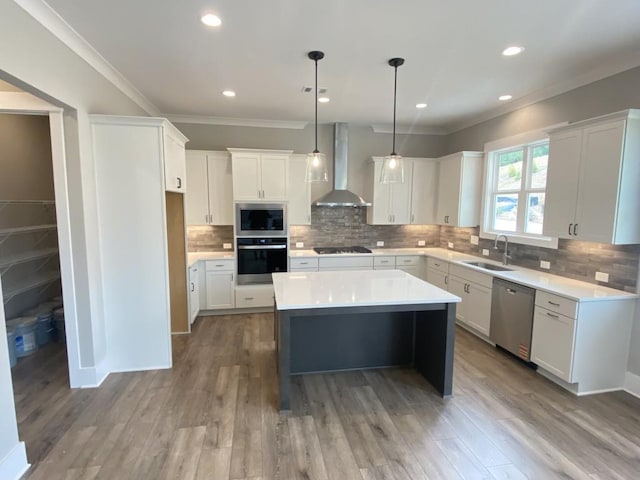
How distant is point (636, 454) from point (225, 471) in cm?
262

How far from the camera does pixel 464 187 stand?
4.63 metres

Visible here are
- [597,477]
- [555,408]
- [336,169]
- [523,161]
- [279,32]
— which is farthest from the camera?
[336,169]

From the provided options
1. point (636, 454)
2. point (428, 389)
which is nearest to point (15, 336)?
point (428, 389)

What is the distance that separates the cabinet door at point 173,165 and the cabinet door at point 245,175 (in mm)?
907

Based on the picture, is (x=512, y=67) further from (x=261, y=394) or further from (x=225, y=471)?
(x=225, y=471)

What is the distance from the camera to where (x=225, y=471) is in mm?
1947

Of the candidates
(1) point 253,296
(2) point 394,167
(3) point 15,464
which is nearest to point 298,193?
(1) point 253,296

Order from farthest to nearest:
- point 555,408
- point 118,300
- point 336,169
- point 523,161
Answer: point 336,169 → point 523,161 → point 118,300 → point 555,408

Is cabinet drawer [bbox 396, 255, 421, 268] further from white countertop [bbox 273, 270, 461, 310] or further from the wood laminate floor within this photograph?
the wood laminate floor

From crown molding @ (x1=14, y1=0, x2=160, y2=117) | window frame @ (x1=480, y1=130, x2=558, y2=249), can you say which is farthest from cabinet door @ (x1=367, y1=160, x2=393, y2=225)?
crown molding @ (x1=14, y1=0, x2=160, y2=117)

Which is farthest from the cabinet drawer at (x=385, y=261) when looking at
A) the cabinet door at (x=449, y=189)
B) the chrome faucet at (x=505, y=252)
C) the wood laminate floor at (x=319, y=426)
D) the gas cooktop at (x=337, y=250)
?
the wood laminate floor at (x=319, y=426)

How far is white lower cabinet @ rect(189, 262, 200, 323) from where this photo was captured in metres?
4.07

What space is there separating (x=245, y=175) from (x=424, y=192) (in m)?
2.82

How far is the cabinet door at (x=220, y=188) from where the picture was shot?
182 inches
